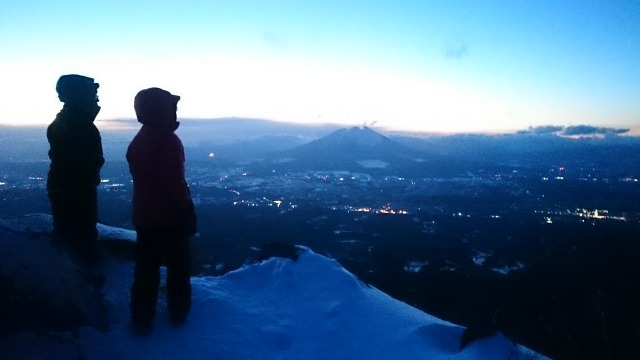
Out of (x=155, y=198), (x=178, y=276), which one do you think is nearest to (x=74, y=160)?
(x=155, y=198)

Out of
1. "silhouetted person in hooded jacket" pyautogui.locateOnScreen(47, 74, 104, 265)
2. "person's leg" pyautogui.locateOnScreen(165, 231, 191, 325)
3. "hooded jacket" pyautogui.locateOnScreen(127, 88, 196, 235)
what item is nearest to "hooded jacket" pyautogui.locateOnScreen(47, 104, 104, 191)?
"silhouetted person in hooded jacket" pyautogui.locateOnScreen(47, 74, 104, 265)

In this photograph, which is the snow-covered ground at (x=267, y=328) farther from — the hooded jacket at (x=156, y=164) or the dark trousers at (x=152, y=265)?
the hooded jacket at (x=156, y=164)

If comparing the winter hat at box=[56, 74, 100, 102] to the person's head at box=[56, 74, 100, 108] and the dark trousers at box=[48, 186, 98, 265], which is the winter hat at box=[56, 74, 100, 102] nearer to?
the person's head at box=[56, 74, 100, 108]

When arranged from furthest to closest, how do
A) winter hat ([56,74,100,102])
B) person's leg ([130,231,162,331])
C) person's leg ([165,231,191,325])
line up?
winter hat ([56,74,100,102]) → person's leg ([165,231,191,325]) → person's leg ([130,231,162,331])

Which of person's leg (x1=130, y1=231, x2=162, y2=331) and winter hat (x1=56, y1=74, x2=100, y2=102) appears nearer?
person's leg (x1=130, y1=231, x2=162, y2=331)

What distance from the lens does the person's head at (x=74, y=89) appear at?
18.2 ft

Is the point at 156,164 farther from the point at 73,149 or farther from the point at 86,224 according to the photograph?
the point at 86,224

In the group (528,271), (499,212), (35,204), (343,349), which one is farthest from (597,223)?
(35,204)

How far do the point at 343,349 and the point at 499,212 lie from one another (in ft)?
298

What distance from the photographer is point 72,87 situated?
5.57 meters

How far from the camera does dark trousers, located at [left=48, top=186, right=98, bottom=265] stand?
5.79 meters

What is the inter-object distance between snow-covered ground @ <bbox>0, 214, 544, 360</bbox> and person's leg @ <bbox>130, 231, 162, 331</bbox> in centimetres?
21

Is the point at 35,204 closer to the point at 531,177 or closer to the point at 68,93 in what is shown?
the point at 68,93

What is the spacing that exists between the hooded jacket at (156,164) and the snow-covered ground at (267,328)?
1403 millimetres
